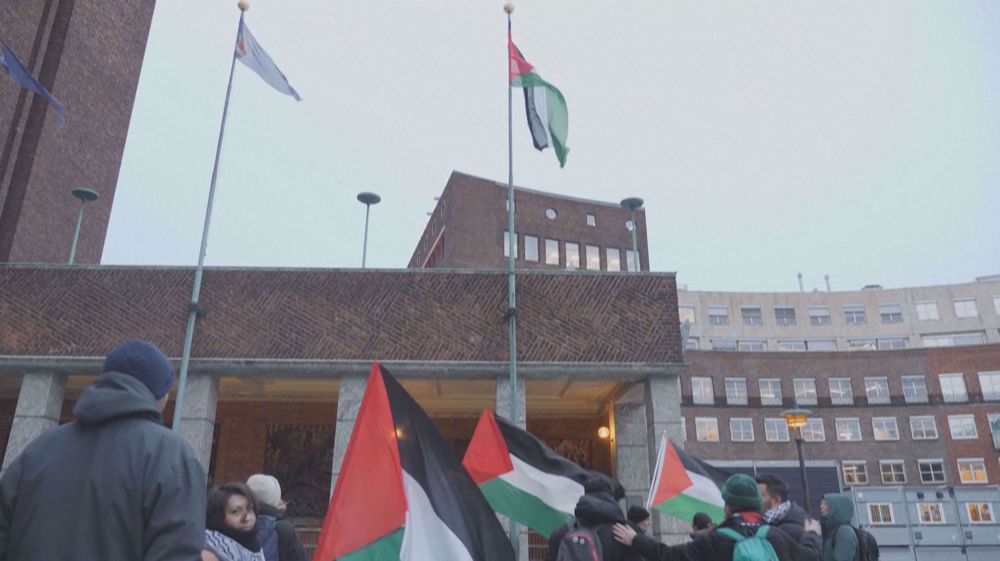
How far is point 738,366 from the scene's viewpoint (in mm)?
62688

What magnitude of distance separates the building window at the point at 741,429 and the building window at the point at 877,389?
1021 centimetres

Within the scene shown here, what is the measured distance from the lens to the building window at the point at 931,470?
2313 inches

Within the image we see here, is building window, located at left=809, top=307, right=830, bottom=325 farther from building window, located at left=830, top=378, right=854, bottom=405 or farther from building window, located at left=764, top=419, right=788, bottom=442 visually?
building window, located at left=764, top=419, right=788, bottom=442

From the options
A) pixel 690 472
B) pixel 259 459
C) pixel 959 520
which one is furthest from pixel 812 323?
pixel 690 472

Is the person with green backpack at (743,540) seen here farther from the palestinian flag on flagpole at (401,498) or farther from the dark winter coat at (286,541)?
the dark winter coat at (286,541)

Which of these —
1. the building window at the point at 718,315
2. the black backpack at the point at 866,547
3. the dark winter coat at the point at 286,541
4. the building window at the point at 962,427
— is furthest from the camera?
the building window at the point at 718,315

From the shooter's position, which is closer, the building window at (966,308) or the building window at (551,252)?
the building window at (551,252)

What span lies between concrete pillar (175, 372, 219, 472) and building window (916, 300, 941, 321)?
75.5 meters

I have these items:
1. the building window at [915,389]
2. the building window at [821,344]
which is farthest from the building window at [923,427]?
the building window at [821,344]

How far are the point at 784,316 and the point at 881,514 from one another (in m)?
44.7

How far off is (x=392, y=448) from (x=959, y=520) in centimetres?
3489

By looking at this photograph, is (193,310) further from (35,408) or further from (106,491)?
Answer: (106,491)

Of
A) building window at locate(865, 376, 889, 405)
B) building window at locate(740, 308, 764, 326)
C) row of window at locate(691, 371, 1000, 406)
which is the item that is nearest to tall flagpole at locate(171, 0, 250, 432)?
row of window at locate(691, 371, 1000, 406)

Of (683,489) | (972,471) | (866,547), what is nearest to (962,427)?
(972,471)
